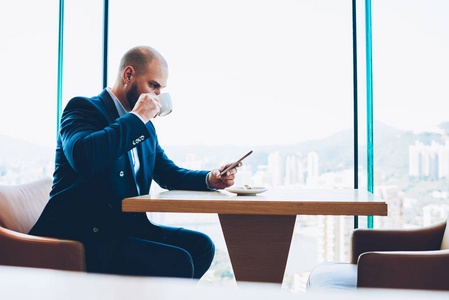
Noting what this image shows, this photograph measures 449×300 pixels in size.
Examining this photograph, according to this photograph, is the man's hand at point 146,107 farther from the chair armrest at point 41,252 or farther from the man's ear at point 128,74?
the chair armrest at point 41,252

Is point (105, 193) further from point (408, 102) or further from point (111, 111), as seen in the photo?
point (408, 102)

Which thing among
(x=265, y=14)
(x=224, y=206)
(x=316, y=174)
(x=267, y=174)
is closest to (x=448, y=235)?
(x=224, y=206)

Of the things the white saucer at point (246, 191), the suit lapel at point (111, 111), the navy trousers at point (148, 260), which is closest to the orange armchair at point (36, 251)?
the navy trousers at point (148, 260)

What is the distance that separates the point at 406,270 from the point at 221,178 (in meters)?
0.86

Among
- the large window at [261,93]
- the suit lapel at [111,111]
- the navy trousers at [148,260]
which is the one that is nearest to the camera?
the navy trousers at [148,260]

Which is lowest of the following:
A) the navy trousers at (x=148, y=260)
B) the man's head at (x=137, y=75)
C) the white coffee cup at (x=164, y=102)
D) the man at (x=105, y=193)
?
the navy trousers at (x=148, y=260)

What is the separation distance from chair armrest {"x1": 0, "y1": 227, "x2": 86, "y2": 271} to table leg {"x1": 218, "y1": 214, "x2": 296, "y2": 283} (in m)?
0.58

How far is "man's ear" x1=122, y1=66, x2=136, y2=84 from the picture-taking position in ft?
5.75

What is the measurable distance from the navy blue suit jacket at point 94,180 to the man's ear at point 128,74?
0.57 ft

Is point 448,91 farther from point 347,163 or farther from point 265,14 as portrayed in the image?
point 265,14

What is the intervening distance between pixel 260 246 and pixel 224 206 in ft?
1.15

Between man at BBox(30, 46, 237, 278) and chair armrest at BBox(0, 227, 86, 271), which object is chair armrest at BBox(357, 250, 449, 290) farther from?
chair armrest at BBox(0, 227, 86, 271)

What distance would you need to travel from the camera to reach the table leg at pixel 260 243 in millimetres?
1609

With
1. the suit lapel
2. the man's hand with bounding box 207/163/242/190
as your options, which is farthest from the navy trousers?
the man's hand with bounding box 207/163/242/190
